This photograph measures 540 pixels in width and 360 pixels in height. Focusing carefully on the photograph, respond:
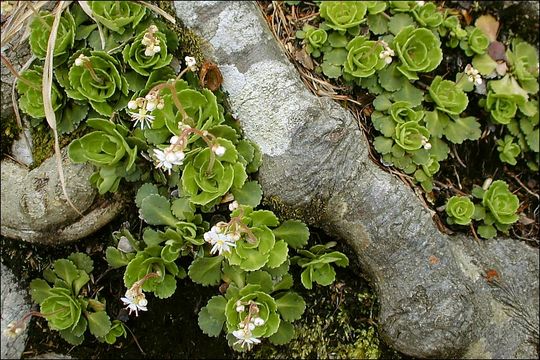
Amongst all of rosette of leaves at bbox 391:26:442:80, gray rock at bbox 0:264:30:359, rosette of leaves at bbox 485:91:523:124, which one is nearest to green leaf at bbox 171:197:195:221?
gray rock at bbox 0:264:30:359

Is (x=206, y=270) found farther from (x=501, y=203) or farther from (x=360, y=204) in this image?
(x=501, y=203)

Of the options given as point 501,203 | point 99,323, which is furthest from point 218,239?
point 501,203

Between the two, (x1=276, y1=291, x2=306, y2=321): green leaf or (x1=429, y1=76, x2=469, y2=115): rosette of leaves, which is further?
(x1=429, y1=76, x2=469, y2=115): rosette of leaves

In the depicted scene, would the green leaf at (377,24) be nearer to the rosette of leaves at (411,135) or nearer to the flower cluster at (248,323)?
the rosette of leaves at (411,135)

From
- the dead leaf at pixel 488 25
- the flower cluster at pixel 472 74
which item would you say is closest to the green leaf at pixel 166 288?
the flower cluster at pixel 472 74

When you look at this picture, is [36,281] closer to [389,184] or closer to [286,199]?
[286,199]

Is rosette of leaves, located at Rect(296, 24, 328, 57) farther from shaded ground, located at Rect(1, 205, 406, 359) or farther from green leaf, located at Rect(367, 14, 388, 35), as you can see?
shaded ground, located at Rect(1, 205, 406, 359)
